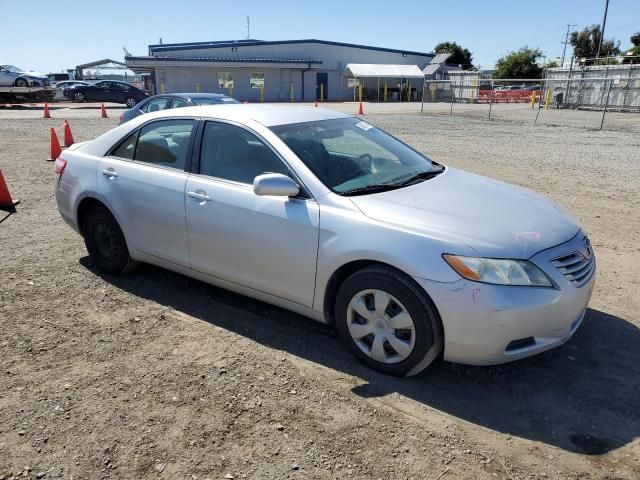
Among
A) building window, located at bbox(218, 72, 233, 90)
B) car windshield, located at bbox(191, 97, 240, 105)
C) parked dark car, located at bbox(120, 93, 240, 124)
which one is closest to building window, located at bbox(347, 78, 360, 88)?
building window, located at bbox(218, 72, 233, 90)

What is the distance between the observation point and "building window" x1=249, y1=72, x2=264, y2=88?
46388 millimetres

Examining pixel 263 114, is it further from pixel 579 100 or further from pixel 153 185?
pixel 579 100

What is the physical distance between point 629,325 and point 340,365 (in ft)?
7.55

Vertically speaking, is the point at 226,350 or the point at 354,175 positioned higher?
the point at 354,175

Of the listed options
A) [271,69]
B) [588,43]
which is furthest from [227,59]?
[588,43]

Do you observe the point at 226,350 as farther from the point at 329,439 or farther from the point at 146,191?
the point at 146,191

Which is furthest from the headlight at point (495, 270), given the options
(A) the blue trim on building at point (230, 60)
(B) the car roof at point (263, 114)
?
(A) the blue trim on building at point (230, 60)

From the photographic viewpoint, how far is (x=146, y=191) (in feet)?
13.9

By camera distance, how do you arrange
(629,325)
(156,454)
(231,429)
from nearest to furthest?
(156,454) < (231,429) < (629,325)

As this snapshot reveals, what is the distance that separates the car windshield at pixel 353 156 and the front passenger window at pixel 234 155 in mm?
176

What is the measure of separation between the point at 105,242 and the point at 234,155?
174 centimetres

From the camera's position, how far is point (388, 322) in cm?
315

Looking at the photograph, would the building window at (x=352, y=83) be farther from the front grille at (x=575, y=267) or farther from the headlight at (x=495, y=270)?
the headlight at (x=495, y=270)

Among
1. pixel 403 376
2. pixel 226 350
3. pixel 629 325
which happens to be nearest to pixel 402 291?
pixel 403 376
